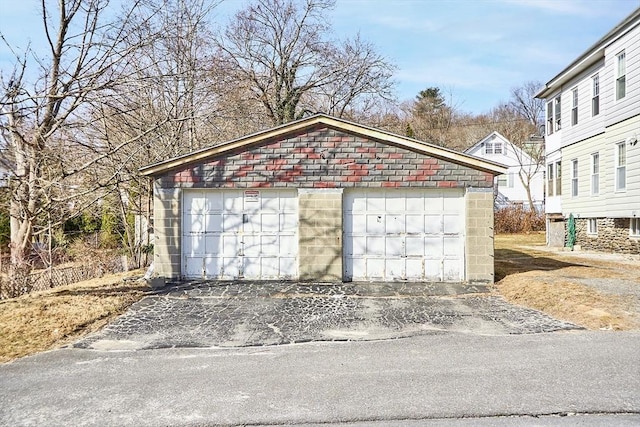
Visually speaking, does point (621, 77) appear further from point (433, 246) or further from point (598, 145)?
point (433, 246)

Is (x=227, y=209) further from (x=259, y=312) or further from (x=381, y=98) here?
(x=381, y=98)

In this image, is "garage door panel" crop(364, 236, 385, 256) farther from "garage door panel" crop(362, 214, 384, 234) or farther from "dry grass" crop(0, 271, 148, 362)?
"dry grass" crop(0, 271, 148, 362)

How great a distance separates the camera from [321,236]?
35.4 feet

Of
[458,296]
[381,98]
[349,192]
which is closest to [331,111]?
[381,98]

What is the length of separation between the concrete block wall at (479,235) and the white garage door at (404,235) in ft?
0.75

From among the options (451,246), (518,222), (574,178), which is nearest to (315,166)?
(451,246)

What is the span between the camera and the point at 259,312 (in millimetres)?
8227

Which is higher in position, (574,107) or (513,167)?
(574,107)

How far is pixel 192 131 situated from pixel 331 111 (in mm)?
11330

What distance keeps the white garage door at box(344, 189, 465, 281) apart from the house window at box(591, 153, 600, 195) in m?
8.90

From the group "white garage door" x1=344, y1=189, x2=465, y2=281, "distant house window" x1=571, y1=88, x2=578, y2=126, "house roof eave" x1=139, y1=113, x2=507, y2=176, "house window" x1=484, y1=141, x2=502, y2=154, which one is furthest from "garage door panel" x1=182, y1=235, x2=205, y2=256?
"house window" x1=484, y1=141, x2=502, y2=154

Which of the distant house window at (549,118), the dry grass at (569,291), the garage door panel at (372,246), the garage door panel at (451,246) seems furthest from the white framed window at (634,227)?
the garage door panel at (372,246)

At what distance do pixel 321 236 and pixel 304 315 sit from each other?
Result: 121 inches

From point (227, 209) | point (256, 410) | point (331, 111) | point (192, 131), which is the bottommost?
point (256, 410)
